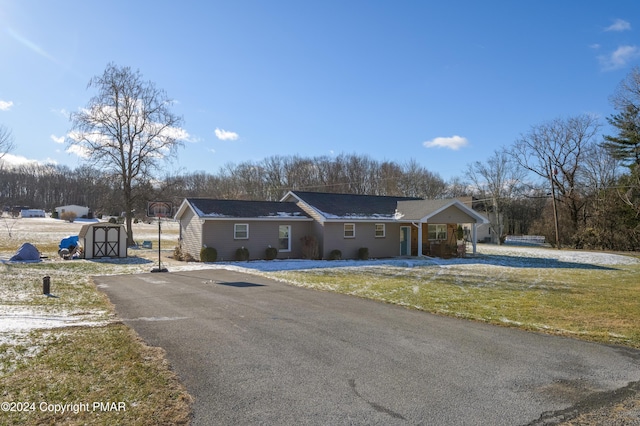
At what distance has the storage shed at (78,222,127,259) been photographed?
25.0 metres

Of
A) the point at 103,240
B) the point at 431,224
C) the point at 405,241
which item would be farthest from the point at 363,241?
the point at 103,240

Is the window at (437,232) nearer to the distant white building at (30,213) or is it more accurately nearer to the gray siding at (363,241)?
the gray siding at (363,241)

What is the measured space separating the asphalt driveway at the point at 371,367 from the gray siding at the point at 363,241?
1546 cm

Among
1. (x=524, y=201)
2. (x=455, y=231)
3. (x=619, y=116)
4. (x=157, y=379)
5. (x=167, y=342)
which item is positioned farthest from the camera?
(x=524, y=201)

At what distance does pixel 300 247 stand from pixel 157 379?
818 inches

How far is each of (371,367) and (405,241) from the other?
78.2 ft

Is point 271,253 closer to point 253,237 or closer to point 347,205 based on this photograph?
point 253,237

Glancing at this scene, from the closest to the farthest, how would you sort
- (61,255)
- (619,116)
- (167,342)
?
(167,342) → (61,255) → (619,116)

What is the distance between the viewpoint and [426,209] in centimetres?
2792

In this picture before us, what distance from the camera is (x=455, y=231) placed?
101 feet

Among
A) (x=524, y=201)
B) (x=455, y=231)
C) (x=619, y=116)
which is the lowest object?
(x=455, y=231)

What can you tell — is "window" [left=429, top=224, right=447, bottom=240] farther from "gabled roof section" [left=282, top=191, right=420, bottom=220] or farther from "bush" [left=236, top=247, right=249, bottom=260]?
"bush" [left=236, top=247, right=249, bottom=260]

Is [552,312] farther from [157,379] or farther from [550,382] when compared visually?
[157,379]

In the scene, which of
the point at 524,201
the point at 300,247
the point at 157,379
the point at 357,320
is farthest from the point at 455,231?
the point at 524,201
